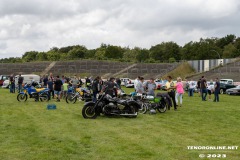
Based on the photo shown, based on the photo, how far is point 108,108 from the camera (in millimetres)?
14352

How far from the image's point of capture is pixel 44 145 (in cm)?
873

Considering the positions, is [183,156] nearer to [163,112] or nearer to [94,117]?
[94,117]

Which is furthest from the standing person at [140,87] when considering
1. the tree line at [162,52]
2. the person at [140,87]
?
the tree line at [162,52]

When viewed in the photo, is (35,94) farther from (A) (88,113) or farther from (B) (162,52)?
(B) (162,52)

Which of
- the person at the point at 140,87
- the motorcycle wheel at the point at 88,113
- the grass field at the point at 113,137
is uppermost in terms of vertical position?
the person at the point at 140,87

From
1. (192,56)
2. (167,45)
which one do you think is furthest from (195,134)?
(167,45)

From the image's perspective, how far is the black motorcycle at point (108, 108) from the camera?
14.1 metres

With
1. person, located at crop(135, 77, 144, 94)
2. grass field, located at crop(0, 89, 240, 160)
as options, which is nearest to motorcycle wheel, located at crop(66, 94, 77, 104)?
person, located at crop(135, 77, 144, 94)

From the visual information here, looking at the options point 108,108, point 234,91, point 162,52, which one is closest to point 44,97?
point 108,108

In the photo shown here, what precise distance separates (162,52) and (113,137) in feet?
330

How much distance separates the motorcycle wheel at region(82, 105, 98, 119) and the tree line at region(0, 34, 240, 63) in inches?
3272

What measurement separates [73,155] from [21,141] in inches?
85.0

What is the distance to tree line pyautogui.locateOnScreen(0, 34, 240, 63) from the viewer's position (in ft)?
316

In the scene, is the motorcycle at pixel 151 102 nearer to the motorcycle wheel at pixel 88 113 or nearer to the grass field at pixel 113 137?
the grass field at pixel 113 137
